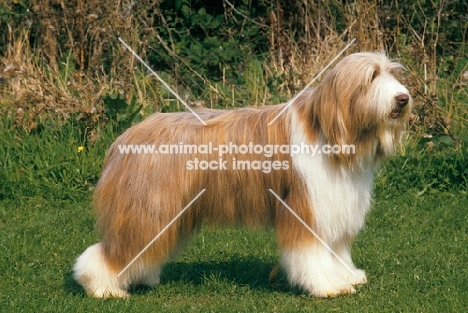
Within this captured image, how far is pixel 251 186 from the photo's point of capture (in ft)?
18.6

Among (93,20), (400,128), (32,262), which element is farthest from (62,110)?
(400,128)

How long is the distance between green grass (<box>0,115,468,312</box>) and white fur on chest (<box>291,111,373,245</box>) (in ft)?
1.70

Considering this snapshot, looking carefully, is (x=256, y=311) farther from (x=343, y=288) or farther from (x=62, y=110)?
(x=62, y=110)

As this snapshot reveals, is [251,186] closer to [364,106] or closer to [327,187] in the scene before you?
[327,187]

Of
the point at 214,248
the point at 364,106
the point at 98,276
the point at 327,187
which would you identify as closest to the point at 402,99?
the point at 364,106

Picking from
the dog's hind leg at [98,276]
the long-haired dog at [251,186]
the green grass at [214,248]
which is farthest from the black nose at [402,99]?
the dog's hind leg at [98,276]

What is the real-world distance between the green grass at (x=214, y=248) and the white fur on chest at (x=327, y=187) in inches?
20.4

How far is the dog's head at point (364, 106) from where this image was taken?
5.28 metres

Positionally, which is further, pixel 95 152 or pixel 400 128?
pixel 95 152

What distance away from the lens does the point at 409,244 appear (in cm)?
698

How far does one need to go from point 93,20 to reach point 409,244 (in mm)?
4673

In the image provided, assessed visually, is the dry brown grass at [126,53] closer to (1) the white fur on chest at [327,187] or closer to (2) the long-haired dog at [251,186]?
(2) the long-haired dog at [251,186]

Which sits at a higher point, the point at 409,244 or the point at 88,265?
the point at 88,265

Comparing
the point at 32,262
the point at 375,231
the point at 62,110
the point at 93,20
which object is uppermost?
the point at 93,20
